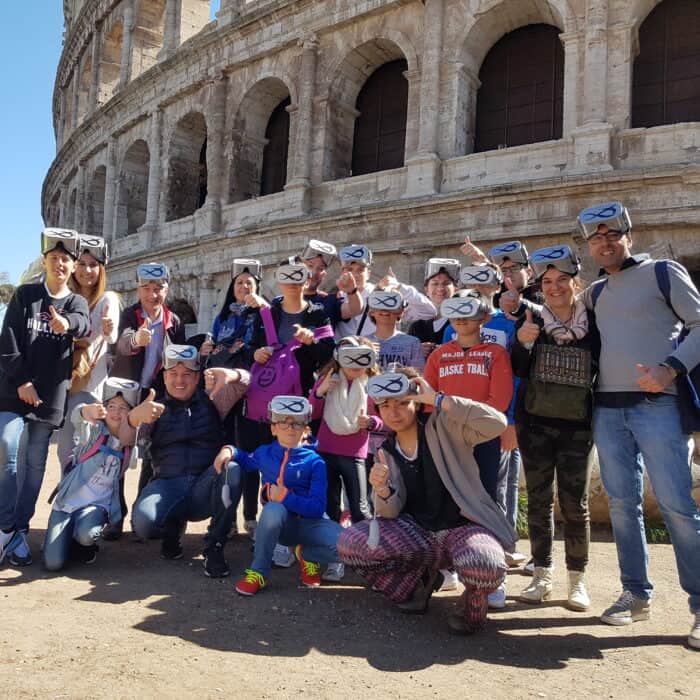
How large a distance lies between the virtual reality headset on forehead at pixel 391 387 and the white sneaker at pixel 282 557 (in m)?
1.68

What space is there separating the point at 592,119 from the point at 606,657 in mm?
9697

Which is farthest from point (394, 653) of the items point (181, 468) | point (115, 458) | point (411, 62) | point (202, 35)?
point (202, 35)

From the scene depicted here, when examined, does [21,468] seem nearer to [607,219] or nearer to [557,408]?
[557,408]

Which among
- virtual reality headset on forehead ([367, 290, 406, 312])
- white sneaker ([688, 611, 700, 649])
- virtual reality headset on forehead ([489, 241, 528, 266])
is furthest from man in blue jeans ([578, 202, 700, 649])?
virtual reality headset on forehead ([367, 290, 406, 312])

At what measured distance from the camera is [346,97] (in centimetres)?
1451

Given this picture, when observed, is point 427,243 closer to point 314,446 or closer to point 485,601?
point 314,446

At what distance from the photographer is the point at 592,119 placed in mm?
10820

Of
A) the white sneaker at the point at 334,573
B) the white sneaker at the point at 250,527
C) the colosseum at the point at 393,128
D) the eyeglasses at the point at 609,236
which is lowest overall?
the white sneaker at the point at 334,573

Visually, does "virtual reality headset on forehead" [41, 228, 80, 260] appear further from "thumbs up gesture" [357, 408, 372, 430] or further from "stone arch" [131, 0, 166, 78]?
"stone arch" [131, 0, 166, 78]

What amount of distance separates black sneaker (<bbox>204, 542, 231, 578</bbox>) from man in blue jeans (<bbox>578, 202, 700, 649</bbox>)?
242 centimetres

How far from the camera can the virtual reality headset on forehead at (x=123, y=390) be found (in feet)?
15.8

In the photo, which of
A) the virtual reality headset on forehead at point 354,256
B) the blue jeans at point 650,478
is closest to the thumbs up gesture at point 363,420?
the virtual reality headset on forehead at point 354,256

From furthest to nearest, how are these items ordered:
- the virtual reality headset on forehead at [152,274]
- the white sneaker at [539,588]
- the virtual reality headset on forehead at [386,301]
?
the virtual reality headset on forehead at [152,274] < the virtual reality headset on forehead at [386,301] < the white sneaker at [539,588]

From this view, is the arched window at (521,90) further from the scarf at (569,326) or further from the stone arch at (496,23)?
the scarf at (569,326)
